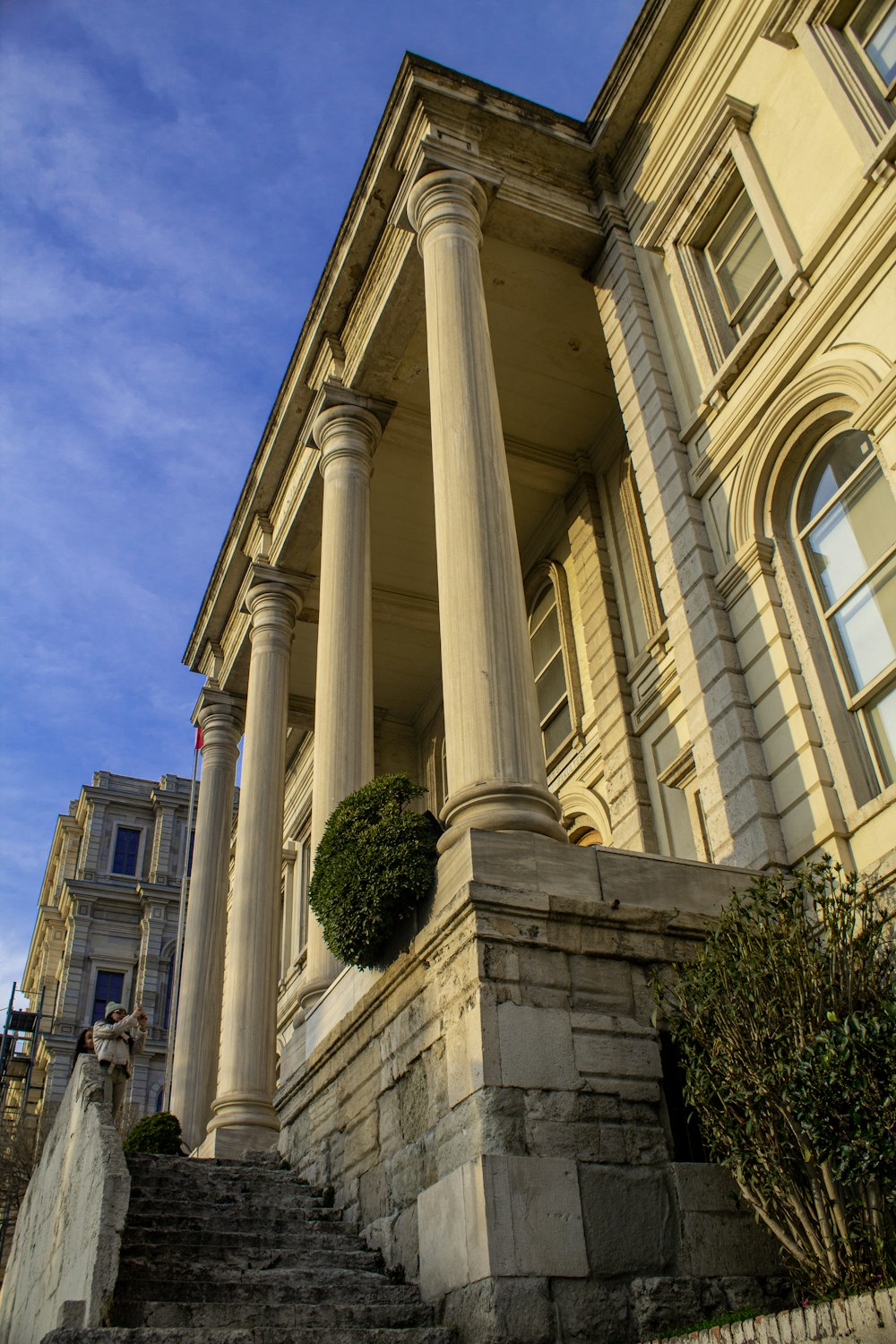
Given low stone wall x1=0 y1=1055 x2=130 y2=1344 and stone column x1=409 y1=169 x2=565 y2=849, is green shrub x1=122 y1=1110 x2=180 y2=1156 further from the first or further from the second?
stone column x1=409 y1=169 x2=565 y2=849

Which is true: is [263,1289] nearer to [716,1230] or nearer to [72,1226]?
[72,1226]

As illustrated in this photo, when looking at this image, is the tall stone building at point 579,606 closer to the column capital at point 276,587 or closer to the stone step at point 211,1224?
the column capital at point 276,587

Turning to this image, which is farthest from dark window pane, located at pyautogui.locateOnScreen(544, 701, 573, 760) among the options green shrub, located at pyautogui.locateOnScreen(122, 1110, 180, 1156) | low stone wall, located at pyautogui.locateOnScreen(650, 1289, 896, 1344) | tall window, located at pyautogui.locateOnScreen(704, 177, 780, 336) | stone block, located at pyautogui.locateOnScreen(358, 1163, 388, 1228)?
low stone wall, located at pyautogui.locateOnScreen(650, 1289, 896, 1344)

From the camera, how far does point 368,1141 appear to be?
33.1 feet

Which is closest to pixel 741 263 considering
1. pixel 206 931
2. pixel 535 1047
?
pixel 535 1047

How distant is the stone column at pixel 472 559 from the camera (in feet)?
32.9

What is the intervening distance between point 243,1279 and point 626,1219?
268cm

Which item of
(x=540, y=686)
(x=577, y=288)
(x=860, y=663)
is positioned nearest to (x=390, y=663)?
(x=540, y=686)

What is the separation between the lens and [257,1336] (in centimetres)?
675

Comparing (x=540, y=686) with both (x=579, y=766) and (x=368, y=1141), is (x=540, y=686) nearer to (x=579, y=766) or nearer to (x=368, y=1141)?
(x=579, y=766)

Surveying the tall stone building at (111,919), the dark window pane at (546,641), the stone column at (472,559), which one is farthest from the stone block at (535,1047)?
the tall stone building at (111,919)

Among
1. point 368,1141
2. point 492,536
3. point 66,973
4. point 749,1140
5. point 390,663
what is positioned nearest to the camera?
point 749,1140

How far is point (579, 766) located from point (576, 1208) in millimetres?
10852

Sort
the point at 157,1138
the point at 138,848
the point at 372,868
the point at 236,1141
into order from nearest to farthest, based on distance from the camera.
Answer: the point at 372,868 < the point at 157,1138 < the point at 236,1141 < the point at 138,848
